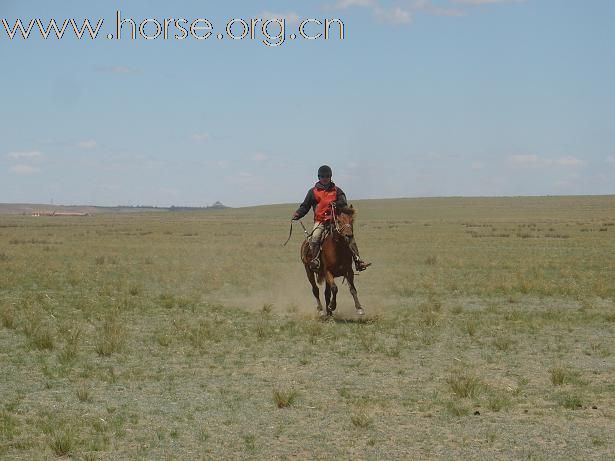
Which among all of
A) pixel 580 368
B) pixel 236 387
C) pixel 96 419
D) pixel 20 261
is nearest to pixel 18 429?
pixel 96 419

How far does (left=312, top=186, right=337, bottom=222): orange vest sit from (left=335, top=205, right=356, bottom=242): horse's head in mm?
312

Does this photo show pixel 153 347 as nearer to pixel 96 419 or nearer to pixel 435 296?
pixel 96 419

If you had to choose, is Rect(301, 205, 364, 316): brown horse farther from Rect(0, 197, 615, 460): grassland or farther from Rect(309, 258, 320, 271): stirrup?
Rect(0, 197, 615, 460): grassland

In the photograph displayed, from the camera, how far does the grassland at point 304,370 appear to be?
7.75 metres

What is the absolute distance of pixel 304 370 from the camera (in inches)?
440

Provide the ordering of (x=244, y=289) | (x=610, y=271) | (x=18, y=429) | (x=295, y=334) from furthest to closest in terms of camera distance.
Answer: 1. (x=610, y=271)
2. (x=244, y=289)
3. (x=295, y=334)
4. (x=18, y=429)

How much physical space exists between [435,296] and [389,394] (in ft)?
36.7

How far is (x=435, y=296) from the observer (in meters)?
20.7

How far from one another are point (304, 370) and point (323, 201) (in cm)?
523

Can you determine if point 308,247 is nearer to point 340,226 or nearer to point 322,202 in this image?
A: point 322,202

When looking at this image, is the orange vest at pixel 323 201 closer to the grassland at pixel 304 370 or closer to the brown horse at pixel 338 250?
the brown horse at pixel 338 250

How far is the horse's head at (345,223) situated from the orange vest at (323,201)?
31 centimetres

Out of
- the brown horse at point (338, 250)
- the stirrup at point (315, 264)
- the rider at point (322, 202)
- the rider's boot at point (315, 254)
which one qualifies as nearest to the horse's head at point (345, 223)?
the brown horse at point (338, 250)

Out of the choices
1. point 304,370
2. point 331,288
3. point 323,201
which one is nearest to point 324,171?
point 323,201
